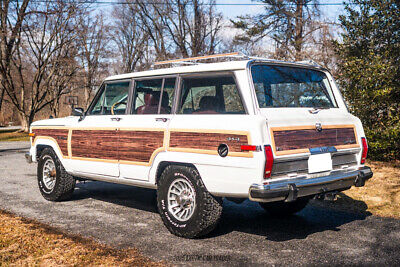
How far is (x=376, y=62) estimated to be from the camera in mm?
10156

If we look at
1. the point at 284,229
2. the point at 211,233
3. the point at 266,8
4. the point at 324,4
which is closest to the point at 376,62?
the point at 284,229

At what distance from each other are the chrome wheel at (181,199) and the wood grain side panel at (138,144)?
20.6 inches

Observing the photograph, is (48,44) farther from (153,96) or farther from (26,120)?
(153,96)

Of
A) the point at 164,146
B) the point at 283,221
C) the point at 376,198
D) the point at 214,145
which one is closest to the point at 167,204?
the point at 164,146

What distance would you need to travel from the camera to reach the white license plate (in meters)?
4.67

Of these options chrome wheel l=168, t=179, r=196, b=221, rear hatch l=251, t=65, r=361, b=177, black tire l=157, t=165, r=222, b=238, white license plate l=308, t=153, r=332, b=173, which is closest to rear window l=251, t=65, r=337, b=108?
rear hatch l=251, t=65, r=361, b=177

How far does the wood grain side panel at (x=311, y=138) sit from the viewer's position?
4.41 meters

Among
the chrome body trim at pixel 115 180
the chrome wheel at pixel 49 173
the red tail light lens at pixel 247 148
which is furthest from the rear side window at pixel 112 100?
the red tail light lens at pixel 247 148

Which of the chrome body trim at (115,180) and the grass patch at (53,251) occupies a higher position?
the chrome body trim at (115,180)

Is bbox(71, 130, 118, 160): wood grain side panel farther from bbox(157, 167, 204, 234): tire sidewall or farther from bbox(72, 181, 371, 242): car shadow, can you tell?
bbox(72, 181, 371, 242): car shadow

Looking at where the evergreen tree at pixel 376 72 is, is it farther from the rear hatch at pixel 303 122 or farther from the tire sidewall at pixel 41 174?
the tire sidewall at pixel 41 174

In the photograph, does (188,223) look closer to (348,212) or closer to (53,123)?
(348,212)

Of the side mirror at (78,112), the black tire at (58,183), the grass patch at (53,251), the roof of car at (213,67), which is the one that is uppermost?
the roof of car at (213,67)

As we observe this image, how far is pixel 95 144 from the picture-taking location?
20.0 ft
